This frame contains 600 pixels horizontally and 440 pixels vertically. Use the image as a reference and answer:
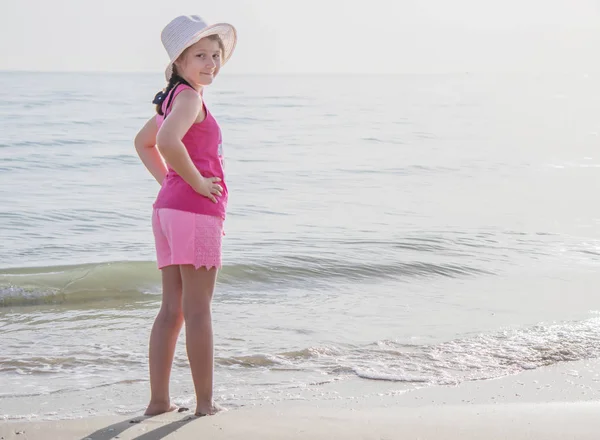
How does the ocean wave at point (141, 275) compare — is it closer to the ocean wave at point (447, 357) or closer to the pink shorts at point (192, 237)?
the ocean wave at point (447, 357)

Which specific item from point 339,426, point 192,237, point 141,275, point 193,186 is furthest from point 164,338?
point 141,275

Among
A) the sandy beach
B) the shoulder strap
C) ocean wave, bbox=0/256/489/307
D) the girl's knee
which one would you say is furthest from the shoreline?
ocean wave, bbox=0/256/489/307

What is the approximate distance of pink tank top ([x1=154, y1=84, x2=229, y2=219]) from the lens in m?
3.41

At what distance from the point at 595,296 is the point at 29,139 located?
16848mm

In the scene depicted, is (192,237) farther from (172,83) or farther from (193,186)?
(172,83)

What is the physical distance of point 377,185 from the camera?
1535 centimetres

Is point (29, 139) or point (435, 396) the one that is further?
point (29, 139)

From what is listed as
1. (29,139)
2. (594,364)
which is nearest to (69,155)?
(29,139)

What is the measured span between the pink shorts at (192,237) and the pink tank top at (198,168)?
0.03 metres

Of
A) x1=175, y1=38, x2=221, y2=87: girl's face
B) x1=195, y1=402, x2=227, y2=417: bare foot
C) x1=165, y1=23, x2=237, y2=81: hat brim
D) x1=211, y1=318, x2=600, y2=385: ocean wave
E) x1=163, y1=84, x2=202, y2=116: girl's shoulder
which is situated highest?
x1=165, y1=23, x2=237, y2=81: hat brim

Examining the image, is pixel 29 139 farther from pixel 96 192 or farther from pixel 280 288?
pixel 280 288

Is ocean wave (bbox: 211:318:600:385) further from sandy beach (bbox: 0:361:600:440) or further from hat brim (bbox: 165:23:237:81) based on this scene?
hat brim (bbox: 165:23:237:81)

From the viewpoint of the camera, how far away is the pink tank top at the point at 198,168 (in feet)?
11.2

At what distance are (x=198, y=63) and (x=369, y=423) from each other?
1.61 m
